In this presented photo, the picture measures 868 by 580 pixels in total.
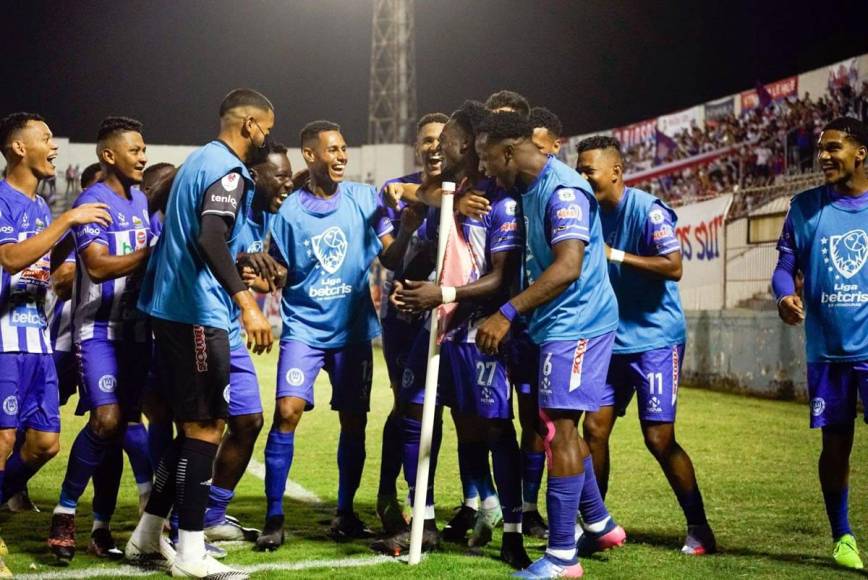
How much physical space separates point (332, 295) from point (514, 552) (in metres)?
2.14

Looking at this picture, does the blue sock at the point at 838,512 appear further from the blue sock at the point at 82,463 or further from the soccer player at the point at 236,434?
the blue sock at the point at 82,463

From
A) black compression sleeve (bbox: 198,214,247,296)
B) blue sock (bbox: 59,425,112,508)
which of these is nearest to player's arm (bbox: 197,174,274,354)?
black compression sleeve (bbox: 198,214,247,296)

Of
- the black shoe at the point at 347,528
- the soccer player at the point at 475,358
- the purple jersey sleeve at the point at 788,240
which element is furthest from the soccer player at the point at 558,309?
the black shoe at the point at 347,528

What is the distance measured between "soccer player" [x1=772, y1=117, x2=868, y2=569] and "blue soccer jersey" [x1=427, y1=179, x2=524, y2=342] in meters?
1.70

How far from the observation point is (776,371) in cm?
1554

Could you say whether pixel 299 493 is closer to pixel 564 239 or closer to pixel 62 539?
pixel 62 539

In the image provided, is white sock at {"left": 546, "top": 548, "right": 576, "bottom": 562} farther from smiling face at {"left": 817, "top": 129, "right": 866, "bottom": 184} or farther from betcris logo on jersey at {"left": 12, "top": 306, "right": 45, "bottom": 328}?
betcris logo on jersey at {"left": 12, "top": 306, "right": 45, "bottom": 328}

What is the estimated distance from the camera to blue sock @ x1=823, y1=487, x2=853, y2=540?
223 inches

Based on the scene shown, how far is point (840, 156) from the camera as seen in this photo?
19.2 ft

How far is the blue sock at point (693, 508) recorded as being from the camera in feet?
19.4

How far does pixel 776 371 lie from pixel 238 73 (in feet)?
162

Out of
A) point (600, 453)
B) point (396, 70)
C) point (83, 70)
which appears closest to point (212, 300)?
point (600, 453)

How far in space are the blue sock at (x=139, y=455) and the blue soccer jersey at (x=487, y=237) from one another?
224cm

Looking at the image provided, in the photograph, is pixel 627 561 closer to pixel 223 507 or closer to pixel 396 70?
pixel 223 507
